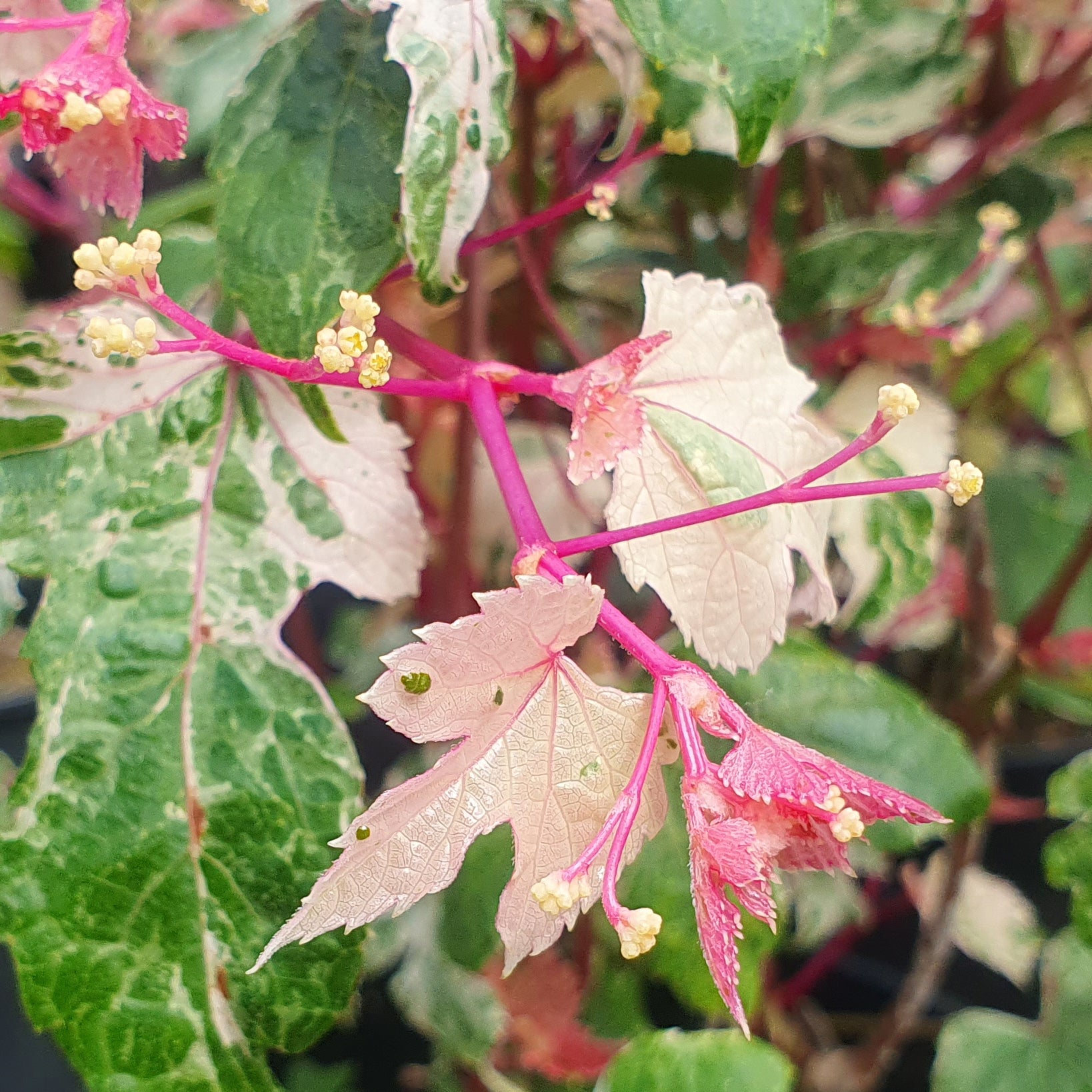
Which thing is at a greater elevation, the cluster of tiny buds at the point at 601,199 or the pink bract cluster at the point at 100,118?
the pink bract cluster at the point at 100,118

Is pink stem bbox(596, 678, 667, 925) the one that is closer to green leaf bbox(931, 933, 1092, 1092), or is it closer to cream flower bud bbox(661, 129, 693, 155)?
cream flower bud bbox(661, 129, 693, 155)

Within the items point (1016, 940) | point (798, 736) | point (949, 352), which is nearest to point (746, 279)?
point (949, 352)

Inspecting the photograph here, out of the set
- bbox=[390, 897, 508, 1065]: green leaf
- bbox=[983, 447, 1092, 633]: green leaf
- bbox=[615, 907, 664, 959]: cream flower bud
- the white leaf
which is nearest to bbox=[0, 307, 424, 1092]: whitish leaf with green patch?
the white leaf

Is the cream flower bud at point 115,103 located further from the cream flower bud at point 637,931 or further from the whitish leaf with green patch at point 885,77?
the whitish leaf with green patch at point 885,77

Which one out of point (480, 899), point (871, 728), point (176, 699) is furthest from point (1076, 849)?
point (176, 699)

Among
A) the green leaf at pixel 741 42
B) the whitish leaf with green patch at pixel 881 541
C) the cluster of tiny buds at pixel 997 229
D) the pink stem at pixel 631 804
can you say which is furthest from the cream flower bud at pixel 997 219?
the pink stem at pixel 631 804

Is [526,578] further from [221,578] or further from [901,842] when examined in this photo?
[901,842]

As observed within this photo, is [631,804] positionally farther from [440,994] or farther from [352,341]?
[440,994]
